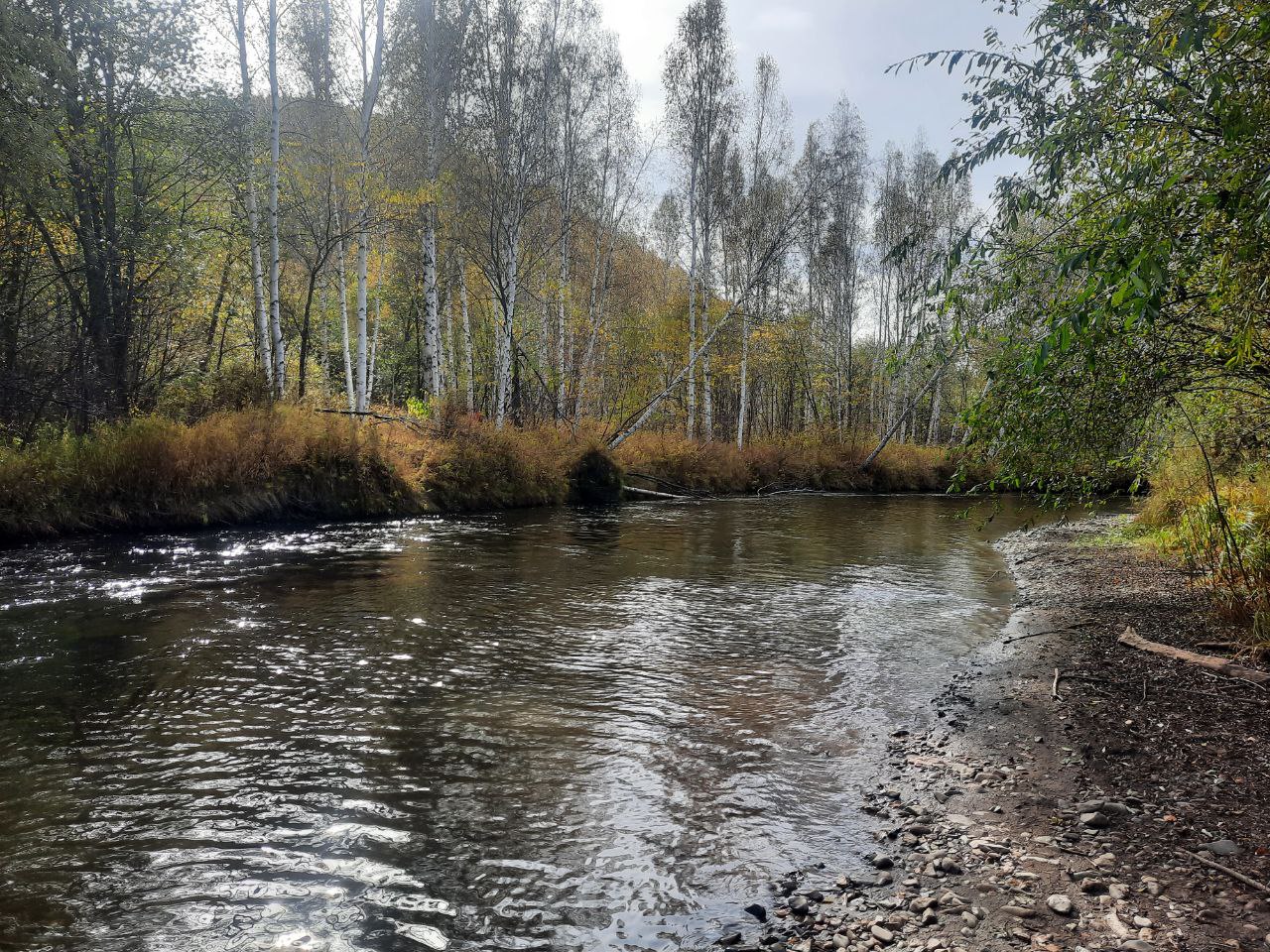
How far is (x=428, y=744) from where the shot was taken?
517 centimetres

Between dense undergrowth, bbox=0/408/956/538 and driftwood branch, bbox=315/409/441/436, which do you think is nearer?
dense undergrowth, bbox=0/408/956/538

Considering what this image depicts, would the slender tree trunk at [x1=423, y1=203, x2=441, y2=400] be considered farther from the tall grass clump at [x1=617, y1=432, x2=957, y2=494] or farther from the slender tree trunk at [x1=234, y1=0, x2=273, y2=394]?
the tall grass clump at [x1=617, y1=432, x2=957, y2=494]

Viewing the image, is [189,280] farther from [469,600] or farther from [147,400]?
[469,600]

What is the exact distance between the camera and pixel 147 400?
16.0 metres

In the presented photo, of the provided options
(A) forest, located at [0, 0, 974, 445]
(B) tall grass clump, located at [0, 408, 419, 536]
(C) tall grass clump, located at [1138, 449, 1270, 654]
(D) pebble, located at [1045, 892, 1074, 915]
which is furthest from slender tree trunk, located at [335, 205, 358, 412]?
(D) pebble, located at [1045, 892, 1074, 915]

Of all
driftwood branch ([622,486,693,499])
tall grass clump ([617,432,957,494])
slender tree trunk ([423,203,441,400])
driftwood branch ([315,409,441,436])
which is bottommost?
driftwood branch ([622,486,693,499])

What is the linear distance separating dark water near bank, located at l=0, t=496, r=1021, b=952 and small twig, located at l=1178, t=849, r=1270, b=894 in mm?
1537

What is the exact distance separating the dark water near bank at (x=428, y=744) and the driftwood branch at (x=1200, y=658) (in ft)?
5.24

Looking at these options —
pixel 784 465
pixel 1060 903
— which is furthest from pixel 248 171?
pixel 784 465

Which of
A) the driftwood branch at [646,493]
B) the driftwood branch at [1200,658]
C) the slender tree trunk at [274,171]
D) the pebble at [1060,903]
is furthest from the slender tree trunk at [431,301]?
the pebble at [1060,903]

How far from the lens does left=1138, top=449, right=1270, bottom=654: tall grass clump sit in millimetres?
6257

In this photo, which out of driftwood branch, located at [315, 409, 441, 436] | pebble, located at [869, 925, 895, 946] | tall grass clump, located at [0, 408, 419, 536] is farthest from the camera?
driftwood branch, located at [315, 409, 441, 436]

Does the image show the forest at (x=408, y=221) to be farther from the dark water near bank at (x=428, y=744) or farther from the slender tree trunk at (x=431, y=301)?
the dark water near bank at (x=428, y=744)

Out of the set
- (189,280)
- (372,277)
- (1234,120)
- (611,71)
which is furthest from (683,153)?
(1234,120)
